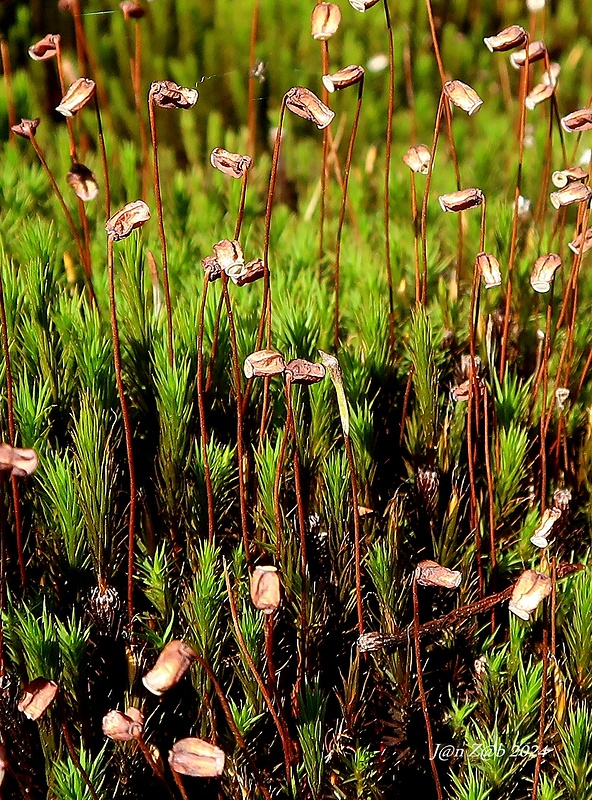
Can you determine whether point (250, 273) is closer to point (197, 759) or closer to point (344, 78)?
point (344, 78)

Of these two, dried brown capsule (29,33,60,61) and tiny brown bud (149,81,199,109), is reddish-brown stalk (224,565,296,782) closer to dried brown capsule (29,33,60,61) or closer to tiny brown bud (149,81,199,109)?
tiny brown bud (149,81,199,109)

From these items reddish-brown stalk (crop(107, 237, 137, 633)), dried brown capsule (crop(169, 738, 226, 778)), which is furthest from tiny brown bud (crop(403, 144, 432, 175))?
dried brown capsule (crop(169, 738, 226, 778))

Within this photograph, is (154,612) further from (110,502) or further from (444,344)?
(444,344)

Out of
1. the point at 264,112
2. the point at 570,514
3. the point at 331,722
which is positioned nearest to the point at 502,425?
the point at 570,514

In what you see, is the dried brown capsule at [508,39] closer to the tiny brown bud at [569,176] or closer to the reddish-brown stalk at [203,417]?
the tiny brown bud at [569,176]

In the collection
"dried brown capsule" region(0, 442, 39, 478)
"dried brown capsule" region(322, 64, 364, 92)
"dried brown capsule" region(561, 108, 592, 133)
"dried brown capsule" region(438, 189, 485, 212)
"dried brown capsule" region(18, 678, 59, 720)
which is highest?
"dried brown capsule" region(322, 64, 364, 92)

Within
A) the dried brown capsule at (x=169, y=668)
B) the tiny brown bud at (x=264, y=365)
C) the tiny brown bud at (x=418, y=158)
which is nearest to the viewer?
the dried brown capsule at (x=169, y=668)

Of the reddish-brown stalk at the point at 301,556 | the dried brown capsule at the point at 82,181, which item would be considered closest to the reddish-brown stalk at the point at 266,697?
the reddish-brown stalk at the point at 301,556
